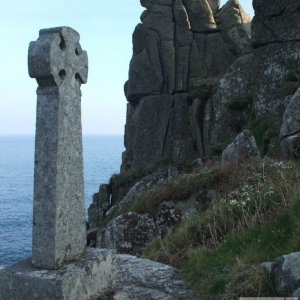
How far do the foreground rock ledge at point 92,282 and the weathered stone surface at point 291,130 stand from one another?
7.53m

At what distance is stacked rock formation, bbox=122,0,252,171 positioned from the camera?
37656 millimetres

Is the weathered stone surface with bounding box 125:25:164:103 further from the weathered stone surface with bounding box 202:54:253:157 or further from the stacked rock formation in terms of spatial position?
the weathered stone surface with bounding box 202:54:253:157

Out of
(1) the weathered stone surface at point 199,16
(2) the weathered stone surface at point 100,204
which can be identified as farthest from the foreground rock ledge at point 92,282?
(1) the weathered stone surface at point 199,16

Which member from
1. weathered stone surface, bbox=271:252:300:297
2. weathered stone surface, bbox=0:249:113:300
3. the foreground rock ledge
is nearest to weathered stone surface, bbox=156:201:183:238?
the foreground rock ledge

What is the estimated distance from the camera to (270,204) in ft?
25.5

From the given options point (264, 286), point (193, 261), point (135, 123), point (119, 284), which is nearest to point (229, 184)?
point (193, 261)

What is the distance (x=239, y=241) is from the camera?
6672 millimetres

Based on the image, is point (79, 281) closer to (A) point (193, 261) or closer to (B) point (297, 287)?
(A) point (193, 261)

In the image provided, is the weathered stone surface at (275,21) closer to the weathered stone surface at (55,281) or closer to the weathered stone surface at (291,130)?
the weathered stone surface at (291,130)

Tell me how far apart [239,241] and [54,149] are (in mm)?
3178

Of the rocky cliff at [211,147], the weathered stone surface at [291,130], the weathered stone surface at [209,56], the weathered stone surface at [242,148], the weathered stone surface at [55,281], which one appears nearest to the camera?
the weathered stone surface at [55,281]

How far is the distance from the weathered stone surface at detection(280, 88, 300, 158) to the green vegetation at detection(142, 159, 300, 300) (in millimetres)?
3173

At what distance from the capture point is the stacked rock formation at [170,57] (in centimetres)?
3766

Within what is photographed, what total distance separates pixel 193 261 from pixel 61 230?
94.1 inches
